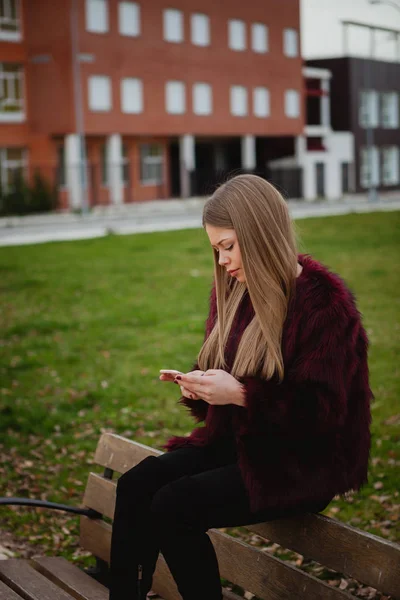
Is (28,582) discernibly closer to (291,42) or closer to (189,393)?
(189,393)

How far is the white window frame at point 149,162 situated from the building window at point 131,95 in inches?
102

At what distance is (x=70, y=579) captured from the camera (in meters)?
3.94

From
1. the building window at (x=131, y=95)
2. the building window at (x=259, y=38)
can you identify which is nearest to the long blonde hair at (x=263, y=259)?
the building window at (x=131, y=95)

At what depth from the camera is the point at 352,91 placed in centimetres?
5878

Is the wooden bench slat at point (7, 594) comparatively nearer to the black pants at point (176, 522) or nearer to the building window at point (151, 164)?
the black pants at point (176, 522)

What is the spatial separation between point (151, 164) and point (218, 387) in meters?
44.4

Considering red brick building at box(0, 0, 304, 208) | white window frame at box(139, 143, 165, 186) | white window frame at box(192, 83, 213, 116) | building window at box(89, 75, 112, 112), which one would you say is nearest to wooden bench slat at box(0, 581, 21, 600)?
red brick building at box(0, 0, 304, 208)

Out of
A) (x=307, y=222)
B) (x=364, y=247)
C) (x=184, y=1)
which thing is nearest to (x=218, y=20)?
(x=184, y=1)

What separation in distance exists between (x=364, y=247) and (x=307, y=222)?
6426mm

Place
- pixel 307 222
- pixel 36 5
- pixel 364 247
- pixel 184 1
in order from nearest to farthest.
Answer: pixel 364 247 → pixel 307 222 → pixel 36 5 → pixel 184 1

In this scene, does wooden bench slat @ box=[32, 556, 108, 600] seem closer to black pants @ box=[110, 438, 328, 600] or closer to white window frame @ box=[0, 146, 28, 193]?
black pants @ box=[110, 438, 328, 600]

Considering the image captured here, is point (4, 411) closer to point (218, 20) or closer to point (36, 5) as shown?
point (36, 5)

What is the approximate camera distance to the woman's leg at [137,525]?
3.15m

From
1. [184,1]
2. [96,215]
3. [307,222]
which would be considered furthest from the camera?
[184,1]
